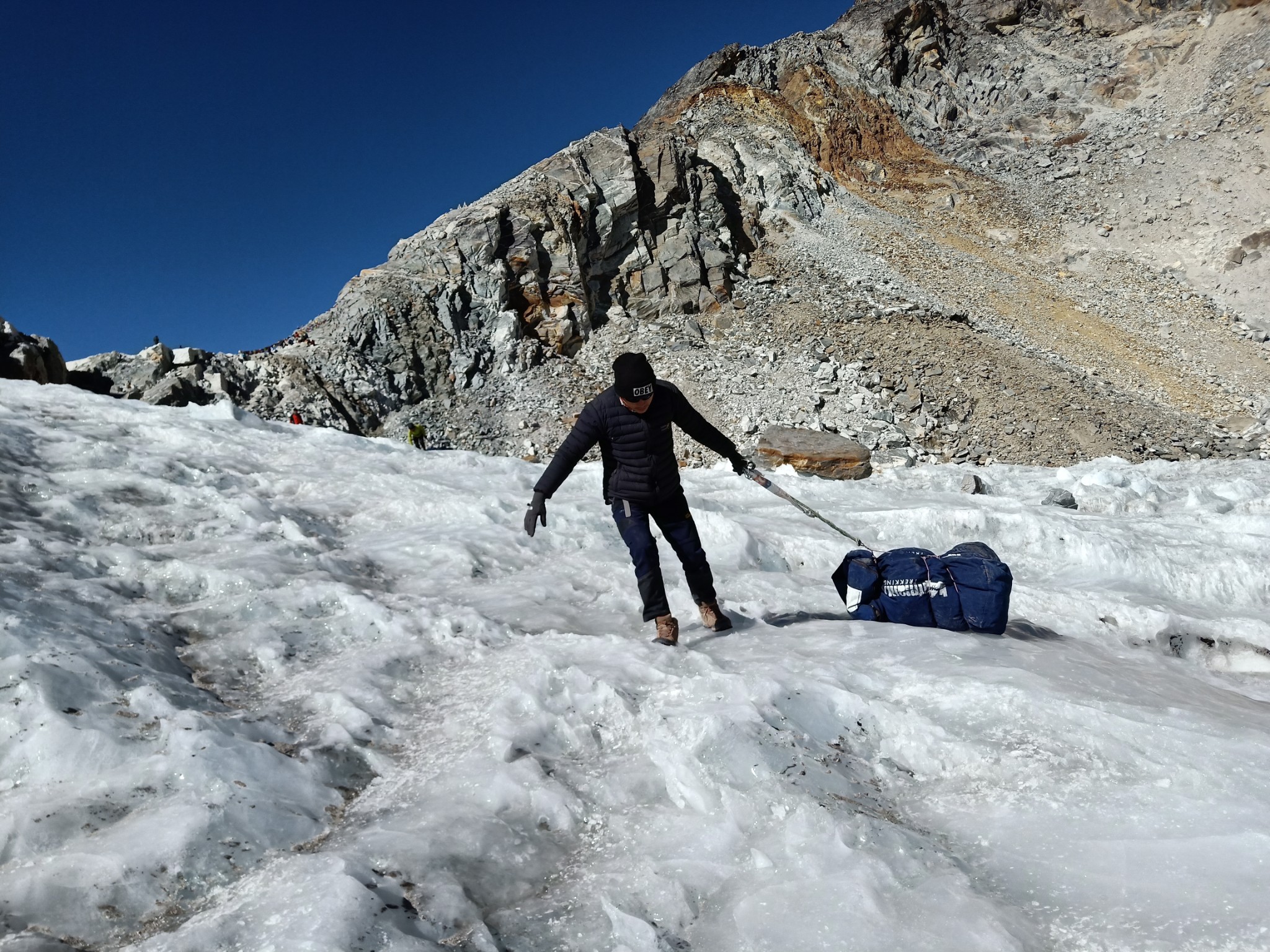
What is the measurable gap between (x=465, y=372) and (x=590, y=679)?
24044mm

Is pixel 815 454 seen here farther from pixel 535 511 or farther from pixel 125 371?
pixel 125 371

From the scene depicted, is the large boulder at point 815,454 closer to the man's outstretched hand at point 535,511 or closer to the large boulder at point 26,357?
the man's outstretched hand at point 535,511

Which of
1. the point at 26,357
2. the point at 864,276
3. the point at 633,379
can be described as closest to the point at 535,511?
the point at 633,379

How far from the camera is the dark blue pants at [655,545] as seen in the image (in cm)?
438

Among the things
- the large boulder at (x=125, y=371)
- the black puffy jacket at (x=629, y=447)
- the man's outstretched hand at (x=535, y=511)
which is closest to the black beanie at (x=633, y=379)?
the black puffy jacket at (x=629, y=447)

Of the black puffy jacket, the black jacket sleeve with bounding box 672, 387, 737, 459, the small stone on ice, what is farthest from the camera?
the small stone on ice

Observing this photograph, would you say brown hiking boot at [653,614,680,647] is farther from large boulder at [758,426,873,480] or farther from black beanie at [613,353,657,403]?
large boulder at [758,426,873,480]

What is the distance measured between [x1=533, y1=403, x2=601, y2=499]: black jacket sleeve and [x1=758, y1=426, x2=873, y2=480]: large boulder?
1139 cm

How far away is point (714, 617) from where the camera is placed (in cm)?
458

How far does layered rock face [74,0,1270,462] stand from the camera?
2255cm

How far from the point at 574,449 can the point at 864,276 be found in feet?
95.3

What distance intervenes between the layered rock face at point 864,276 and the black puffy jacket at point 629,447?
15860mm

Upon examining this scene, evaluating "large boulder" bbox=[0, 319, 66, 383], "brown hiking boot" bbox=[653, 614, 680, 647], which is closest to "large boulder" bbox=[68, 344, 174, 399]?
"large boulder" bbox=[0, 319, 66, 383]

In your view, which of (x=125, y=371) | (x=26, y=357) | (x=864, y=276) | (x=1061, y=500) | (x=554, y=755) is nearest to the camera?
(x=554, y=755)
